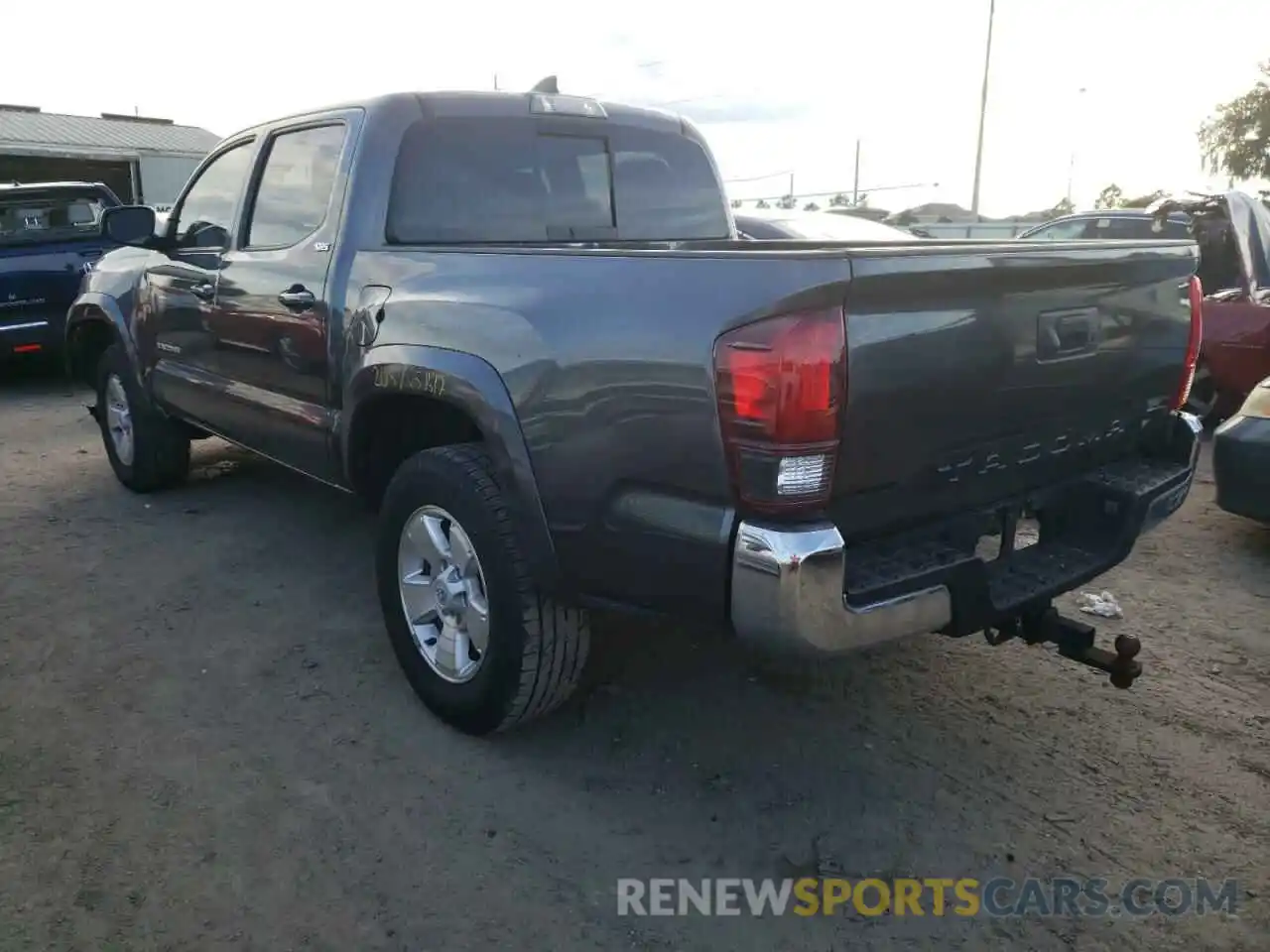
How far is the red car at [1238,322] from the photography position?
6.74m

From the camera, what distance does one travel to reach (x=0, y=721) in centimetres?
331

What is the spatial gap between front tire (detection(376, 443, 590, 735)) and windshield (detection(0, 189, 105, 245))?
7.94 meters

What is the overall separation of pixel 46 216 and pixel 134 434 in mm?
5619

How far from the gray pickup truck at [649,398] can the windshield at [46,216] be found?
6.79m

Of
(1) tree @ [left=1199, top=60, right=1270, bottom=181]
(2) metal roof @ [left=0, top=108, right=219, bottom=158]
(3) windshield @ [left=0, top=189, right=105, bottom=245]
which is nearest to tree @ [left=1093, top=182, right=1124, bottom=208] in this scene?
(1) tree @ [left=1199, top=60, right=1270, bottom=181]

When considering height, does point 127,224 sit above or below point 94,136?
below

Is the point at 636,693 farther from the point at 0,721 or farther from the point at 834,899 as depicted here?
the point at 0,721

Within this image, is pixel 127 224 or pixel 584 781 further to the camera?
pixel 127 224

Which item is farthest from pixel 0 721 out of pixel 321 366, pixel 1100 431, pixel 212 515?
pixel 1100 431

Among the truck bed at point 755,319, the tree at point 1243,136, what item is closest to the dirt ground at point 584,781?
the truck bed at point 755,319

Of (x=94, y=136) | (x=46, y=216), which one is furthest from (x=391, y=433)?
(x=94, y=136)

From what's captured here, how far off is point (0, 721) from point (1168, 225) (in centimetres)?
755

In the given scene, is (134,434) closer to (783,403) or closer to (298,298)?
(298,298)

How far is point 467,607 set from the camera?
3.08 m
